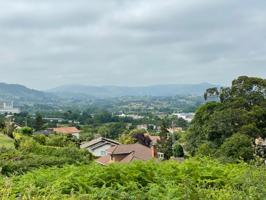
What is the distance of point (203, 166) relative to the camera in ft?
19.3

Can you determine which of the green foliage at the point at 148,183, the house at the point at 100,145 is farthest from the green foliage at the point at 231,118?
the green foliage at the point at 148,183

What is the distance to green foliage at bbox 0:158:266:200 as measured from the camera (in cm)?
423

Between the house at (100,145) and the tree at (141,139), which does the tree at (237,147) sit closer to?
the house at (100,145)

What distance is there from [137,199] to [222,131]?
20376 mm

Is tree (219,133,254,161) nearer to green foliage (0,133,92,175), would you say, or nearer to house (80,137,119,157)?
green foliage (0,133,92,175)

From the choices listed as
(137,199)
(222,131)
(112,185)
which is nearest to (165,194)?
(137,199)

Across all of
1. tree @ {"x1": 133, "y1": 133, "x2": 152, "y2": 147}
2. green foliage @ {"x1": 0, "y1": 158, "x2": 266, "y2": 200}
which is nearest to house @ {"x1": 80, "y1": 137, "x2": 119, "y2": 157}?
tree @ {"x1": 133, "y1": 133, "x2": 152, "y2": 147}

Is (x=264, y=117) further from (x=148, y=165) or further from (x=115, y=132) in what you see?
(x=115, y=132)

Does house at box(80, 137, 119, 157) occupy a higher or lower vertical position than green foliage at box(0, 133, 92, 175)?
lower

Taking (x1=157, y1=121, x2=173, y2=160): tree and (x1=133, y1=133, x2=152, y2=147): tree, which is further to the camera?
(x1=133, y1=133, x2=152, y2=147): tree

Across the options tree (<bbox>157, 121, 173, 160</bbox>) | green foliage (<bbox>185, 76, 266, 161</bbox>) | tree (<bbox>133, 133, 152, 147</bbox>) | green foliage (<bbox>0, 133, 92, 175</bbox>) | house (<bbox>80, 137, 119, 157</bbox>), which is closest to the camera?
green foliage (<bbox>0, 133, 92, 175</bbox>)

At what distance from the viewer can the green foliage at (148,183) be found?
423cm

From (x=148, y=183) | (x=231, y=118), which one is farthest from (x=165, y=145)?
(x=148, y=183)

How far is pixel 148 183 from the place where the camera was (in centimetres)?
508
